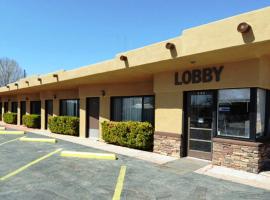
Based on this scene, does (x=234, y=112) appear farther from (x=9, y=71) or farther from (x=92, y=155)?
(x=9, y=71)

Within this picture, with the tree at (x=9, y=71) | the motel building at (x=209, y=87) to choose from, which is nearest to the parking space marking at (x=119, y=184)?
the motel building at (x=209, y=87)

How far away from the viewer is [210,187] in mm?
7016

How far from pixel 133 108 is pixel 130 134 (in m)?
1.96

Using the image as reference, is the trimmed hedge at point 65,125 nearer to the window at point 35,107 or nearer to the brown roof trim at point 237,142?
the window at point 35,107

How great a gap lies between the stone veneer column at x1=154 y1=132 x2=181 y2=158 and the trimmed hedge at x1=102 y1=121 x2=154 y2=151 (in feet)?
2.17

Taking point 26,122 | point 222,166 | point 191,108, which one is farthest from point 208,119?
point 26,122

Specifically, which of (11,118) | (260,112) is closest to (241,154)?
(260,112)

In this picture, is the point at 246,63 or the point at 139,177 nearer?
the point at 139,177

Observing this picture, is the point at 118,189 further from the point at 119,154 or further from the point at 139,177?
the point at 119,154

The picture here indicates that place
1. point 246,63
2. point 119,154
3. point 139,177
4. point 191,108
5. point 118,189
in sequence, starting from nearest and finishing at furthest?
1. point 118,189
2. point 139,177
3. point 246,63
4. point 191,108
5. point 119,154

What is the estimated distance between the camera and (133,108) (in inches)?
566

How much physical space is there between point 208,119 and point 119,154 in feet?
12.8

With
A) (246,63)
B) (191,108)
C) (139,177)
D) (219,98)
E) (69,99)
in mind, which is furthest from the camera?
(69,99)

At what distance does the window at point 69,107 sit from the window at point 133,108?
4912 millimetres
